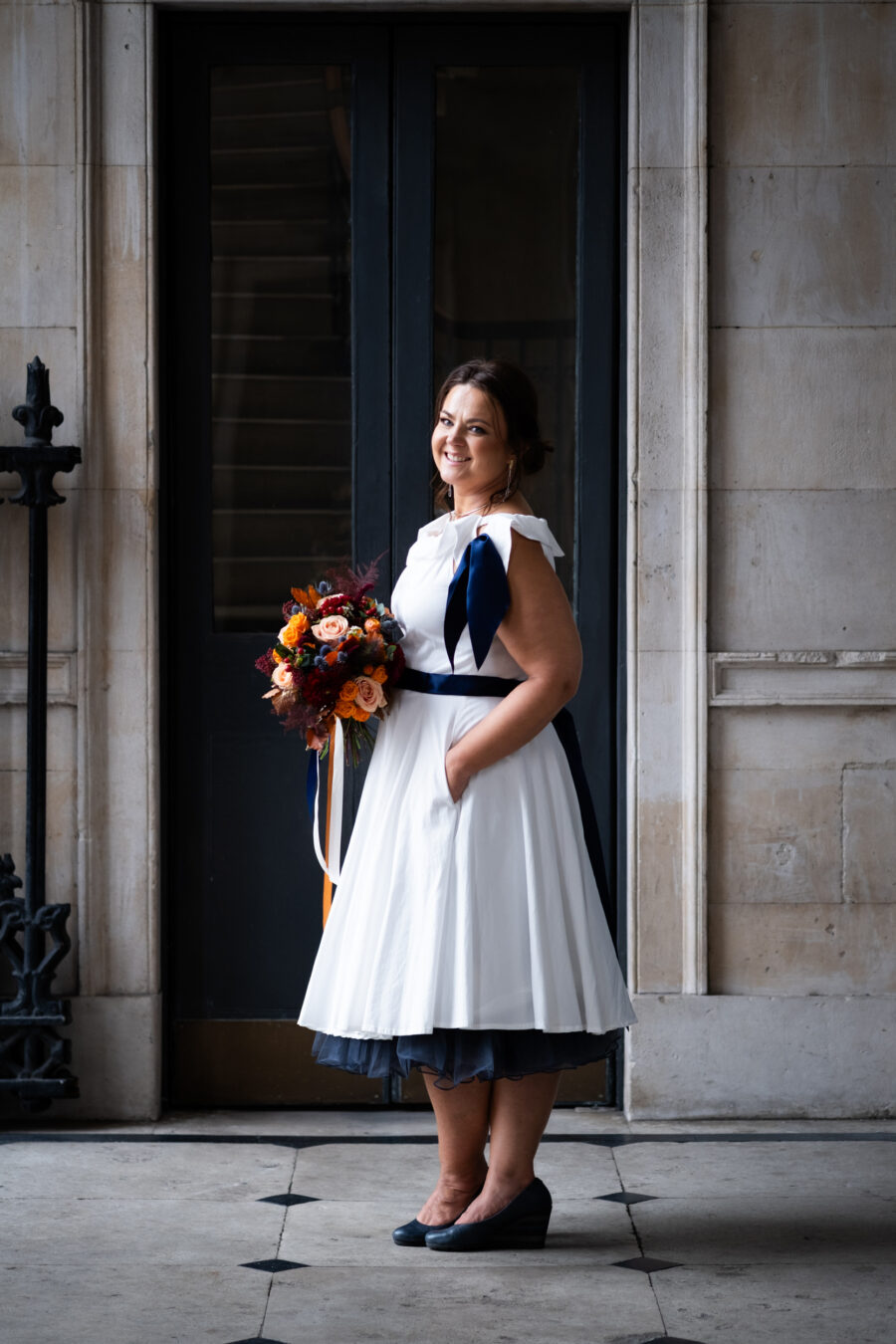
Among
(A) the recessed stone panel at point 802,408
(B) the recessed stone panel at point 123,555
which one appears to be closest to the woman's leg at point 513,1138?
(B) the recessed stone panel at point 123,555

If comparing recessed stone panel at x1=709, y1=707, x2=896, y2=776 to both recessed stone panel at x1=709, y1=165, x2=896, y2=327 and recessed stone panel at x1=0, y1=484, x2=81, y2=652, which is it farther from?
recessed stone panel at x1=0, y1=484, x2=81, y2=652

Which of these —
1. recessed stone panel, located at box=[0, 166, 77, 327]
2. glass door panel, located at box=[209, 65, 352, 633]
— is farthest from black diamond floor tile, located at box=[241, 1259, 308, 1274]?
recessed stone panel, located at box=[0, 166, 77, 327]

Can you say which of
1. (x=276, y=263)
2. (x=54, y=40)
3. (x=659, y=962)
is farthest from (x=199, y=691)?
(x=54, y=40)

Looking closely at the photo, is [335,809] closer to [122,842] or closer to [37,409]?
[122,842]

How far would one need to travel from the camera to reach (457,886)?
3.29m

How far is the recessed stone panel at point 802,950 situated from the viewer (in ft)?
15.1

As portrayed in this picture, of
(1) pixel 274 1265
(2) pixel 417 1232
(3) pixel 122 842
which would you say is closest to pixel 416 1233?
(2) pixel 417 1232

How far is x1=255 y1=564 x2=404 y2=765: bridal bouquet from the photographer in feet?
10.8

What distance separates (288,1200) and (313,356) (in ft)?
8.28

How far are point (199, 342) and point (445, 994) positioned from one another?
2.42m

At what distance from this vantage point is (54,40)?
4547 mm

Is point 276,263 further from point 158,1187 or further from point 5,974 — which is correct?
point 158,1187

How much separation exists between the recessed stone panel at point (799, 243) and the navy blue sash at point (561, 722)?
1.70 metres

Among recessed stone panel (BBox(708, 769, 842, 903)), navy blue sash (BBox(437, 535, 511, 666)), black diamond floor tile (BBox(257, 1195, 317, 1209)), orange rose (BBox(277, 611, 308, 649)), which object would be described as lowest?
black diamond floor tile (BBox(257, 1195, 317, 1209))
